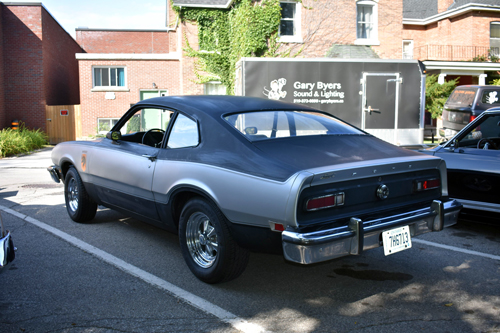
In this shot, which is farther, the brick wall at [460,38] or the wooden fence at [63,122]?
the brick wall at [460,38]

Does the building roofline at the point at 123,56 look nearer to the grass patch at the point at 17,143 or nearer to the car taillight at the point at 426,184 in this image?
the grass patch at the point at 17,143

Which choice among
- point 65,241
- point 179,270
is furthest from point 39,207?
point 179,270

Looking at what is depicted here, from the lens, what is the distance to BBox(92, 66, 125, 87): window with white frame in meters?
23.0

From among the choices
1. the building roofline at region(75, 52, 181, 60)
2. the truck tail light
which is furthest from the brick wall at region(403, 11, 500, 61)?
the truck tail light

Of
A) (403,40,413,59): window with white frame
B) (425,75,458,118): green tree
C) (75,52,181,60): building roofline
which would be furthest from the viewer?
(403,40,413,59): window with white frame

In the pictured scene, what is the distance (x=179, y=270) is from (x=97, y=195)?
1668 millimetres

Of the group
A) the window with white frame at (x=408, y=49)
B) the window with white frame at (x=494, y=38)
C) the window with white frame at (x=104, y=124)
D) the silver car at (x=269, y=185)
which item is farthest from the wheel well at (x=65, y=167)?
the window with white frame at (x=494, y=38)

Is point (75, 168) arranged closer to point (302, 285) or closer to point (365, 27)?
point (302, 285)

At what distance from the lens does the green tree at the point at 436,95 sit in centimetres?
2244

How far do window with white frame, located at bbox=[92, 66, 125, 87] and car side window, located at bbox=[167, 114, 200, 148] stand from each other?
19.9 meters

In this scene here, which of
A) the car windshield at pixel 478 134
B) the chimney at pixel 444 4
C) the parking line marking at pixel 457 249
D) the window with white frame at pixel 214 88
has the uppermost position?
the chimney at pixel 444 4

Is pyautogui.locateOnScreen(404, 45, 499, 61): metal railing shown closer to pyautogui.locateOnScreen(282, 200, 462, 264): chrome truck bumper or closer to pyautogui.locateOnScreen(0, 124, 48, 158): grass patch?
pyautogui.locateOnScreen(0, 124, 48, 158): grass patch

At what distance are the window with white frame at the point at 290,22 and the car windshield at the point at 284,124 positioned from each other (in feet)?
53.0

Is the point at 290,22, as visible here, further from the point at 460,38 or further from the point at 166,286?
the point at 166,286
